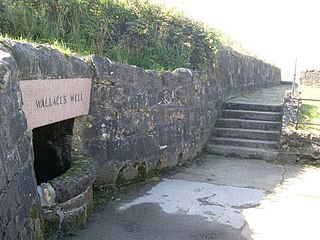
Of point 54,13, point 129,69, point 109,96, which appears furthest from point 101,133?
point 54,13

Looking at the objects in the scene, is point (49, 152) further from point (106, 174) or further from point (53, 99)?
point (53, 99)

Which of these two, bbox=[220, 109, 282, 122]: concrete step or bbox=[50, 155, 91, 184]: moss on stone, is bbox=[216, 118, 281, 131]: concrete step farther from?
bbox=[50, 155, 91, 184]: moss on stone

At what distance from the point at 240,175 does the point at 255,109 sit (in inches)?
118

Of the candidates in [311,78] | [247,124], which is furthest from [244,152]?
[311,78]

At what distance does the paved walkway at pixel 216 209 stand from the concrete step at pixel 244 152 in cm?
88

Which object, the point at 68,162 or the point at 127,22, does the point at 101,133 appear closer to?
the point at 68,162

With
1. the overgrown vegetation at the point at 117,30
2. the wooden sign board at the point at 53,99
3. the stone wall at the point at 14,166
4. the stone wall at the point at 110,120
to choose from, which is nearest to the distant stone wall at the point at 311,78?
the stone wall at the point at 110,120

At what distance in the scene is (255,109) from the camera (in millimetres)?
9062

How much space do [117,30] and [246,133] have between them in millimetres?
3448

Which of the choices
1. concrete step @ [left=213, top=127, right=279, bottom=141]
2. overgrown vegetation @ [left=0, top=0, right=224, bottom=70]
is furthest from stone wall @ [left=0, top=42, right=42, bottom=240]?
concrete step @ [left=213, top=127, right=279, bottom=141]

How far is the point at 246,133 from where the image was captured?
26.9 feet

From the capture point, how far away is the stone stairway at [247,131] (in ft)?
25.3

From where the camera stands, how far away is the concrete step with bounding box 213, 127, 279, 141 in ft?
26.5

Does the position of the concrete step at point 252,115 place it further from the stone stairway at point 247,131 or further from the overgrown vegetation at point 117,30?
the overgrown vegetation at point 117,30
